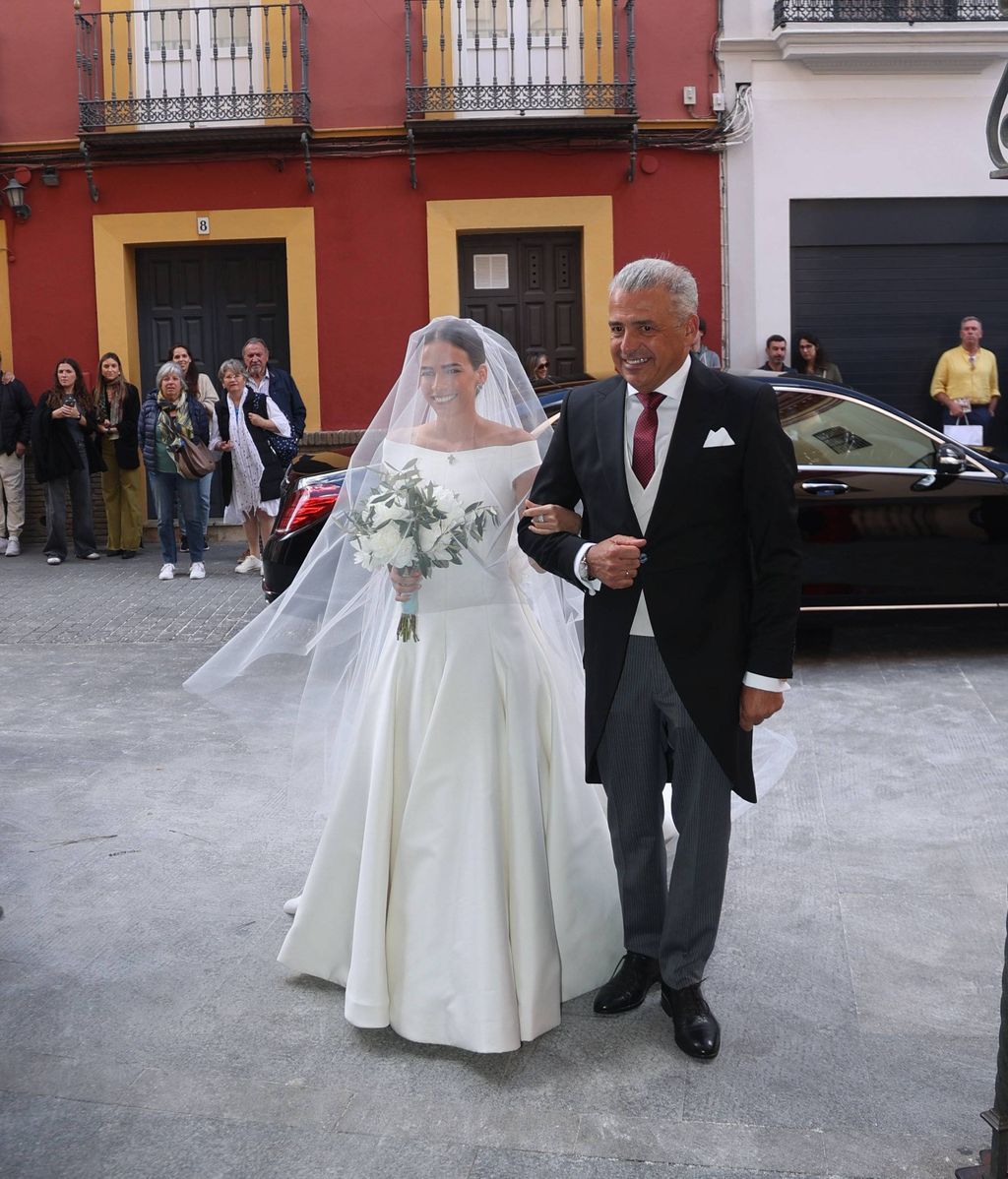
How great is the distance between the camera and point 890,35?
13492mm

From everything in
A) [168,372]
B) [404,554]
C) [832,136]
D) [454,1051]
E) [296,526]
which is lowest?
[454,1051]

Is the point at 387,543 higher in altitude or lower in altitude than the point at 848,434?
lower

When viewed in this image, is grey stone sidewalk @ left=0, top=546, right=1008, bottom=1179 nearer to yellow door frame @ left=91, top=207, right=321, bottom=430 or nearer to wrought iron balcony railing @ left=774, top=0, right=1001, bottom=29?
yellow door frame @ left=91, top=207, right=321, bottom=430

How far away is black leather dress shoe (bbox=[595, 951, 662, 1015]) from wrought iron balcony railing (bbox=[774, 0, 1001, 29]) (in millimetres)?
11824

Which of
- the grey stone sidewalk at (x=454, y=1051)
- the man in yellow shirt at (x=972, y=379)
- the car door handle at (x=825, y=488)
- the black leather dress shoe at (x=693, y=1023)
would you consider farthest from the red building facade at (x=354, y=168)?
the black leather dress shoe at (x=693, y=1023)

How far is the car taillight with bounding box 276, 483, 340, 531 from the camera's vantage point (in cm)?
838

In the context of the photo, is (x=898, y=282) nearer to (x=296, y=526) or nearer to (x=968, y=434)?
(x=968, y=434)

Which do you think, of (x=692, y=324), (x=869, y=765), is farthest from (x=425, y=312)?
(x=692, y=324)

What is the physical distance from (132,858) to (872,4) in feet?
39.1

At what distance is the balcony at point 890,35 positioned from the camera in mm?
13492

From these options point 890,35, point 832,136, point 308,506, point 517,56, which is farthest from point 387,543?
point 890,35

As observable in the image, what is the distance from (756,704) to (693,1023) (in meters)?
0.85

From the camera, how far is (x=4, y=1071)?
11.8 feet

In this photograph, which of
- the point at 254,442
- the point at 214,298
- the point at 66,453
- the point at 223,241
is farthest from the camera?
the point at 214,298
